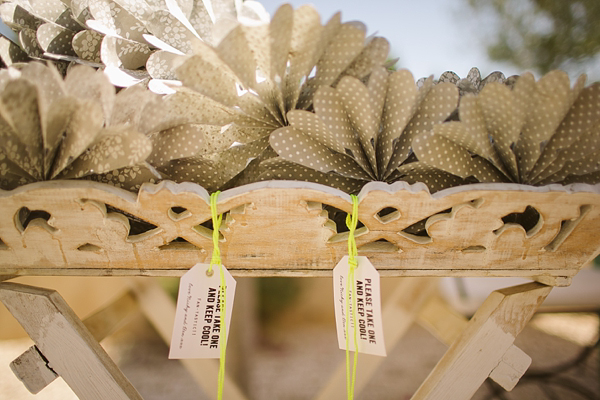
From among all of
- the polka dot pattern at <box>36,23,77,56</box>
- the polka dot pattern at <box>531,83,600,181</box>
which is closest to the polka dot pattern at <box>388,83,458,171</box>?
the polka dot pattern at <box>531,83,600,181</box>

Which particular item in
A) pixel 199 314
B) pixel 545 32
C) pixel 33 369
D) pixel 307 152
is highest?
pixel 545 32

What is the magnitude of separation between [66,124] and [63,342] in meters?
0.25

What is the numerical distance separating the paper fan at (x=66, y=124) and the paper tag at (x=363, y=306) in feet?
0.78

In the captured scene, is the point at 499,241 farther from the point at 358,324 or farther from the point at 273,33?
the point at 273,33

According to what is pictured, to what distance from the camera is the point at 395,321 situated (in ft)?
2.93

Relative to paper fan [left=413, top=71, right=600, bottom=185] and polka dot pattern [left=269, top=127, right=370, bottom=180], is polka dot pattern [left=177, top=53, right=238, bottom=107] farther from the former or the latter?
paper fan [left=413, top=71, right=600, bottom=185]

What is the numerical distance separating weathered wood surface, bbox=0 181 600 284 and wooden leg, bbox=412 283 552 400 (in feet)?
0.13

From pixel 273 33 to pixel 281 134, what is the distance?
9 centimetres

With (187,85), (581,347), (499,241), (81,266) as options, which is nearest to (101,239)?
(81,266)

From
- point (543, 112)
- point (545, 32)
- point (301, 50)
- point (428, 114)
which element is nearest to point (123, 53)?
point (301, 50)

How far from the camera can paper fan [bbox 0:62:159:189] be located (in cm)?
34

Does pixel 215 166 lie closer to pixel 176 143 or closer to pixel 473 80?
pixel 176 143

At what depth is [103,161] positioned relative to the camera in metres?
0.39

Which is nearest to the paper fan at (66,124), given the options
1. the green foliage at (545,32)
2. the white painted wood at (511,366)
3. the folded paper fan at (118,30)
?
the folded paper fan at (118,30)
